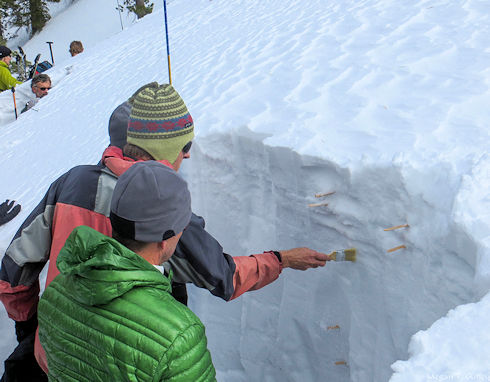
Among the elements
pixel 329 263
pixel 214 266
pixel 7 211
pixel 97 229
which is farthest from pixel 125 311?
pixel 7 211

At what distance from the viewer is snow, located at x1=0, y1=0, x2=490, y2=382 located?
201 centimetres

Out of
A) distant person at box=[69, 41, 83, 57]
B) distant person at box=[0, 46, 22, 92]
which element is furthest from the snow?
distant person at box=[69, 41, 83, 57]

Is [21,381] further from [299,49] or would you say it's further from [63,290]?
[299,49]

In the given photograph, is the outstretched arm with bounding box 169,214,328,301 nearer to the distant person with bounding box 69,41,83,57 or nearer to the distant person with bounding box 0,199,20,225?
the distant person with bounding box 0,199,20,225

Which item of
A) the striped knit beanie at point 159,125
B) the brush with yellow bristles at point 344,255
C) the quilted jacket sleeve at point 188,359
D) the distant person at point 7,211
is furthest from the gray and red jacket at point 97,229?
the distant person at point 7,211

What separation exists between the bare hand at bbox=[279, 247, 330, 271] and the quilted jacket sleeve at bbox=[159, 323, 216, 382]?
3.62ft

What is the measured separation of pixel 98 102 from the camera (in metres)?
6.83

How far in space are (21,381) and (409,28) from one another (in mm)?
3851

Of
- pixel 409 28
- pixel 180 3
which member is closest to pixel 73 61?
pixel 180 3

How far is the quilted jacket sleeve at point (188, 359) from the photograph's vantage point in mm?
1210

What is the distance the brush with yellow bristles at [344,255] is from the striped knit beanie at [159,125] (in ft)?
3.04

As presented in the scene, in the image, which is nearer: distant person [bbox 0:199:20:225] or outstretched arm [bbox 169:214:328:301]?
outstretched arm [bbox 169:214:328:301]

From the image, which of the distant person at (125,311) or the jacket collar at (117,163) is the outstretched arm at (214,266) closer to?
the jacket collar at (117,163)

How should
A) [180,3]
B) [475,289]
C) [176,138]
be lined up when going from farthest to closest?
1. [180,3]
2. [176,138]
3. [475,289]
